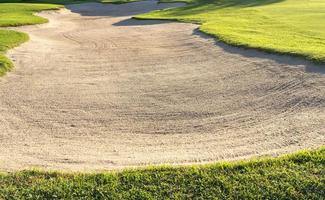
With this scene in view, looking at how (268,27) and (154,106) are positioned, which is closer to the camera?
(154,106)

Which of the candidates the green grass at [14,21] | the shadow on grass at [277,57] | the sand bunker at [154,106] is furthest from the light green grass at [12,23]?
the shadow on grass at [277,57]

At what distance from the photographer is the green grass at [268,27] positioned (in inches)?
578

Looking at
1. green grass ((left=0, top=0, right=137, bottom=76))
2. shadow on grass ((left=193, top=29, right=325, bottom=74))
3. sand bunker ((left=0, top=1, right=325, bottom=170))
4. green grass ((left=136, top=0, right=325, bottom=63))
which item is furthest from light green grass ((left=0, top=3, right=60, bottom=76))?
green grass ((left=136, top=0, right=325, bottom=63))

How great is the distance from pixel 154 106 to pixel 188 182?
4275mm

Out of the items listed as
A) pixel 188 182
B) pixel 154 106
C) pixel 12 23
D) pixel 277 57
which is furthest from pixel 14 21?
pixel 188 182

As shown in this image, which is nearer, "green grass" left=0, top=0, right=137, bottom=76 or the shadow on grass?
the shadow on grass

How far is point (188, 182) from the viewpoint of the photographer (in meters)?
Answer: 6.05

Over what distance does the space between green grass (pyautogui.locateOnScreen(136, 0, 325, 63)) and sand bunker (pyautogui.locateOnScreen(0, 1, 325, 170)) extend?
1.01 m

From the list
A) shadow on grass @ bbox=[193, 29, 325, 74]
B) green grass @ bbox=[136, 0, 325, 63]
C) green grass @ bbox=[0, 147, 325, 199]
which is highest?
green grass @ bbox=[136, 0, 325, 63]

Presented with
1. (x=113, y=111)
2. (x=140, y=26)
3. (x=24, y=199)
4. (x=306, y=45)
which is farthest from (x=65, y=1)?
(x=24, y=199)

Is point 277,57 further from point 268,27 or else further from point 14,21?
point 14,21

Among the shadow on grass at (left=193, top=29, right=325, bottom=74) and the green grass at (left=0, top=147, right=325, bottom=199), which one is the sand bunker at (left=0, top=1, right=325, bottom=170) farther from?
the green grass at (left=0, top=147, right=325, bottom=199)

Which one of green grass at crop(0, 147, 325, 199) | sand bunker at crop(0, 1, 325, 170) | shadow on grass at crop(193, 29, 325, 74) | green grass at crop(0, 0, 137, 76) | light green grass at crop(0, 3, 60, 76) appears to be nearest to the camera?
green grass at crop(0, 147, 325, 199)

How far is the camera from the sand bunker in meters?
7.58
